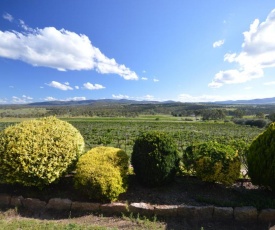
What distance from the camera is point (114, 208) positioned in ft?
23.1

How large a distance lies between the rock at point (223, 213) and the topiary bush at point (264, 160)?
5.68 feet

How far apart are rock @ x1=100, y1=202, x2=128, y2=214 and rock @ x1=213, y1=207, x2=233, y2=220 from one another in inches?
97.3

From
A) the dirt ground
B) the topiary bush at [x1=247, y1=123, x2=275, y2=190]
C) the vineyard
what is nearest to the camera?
the dirt ground

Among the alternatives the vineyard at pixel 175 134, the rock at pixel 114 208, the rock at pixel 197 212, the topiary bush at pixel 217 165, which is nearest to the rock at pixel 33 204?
the rock at pixel 114 208

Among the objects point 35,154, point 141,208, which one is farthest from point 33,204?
point 141,208

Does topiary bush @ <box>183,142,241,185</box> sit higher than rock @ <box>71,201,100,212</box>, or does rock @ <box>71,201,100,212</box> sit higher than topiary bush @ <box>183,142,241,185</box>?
topiary bush @ <box>183,142,241,185</box>

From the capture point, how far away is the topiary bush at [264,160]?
7535 mm

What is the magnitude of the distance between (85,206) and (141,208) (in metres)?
1.63

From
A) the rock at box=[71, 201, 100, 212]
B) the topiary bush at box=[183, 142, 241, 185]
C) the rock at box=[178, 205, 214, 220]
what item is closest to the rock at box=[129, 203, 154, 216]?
the rock at box=[178, 205, 214, 220]

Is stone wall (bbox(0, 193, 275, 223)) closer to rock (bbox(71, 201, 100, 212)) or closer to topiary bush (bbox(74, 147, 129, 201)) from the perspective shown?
rock (bbox(71, 201, 100, 212))

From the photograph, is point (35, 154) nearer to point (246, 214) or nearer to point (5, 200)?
point (5, 200)

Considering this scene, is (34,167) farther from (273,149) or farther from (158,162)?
(273,149)

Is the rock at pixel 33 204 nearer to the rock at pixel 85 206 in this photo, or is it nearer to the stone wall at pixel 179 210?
the stone wall at pixel 179 210

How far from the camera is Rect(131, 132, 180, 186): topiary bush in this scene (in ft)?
26.1
